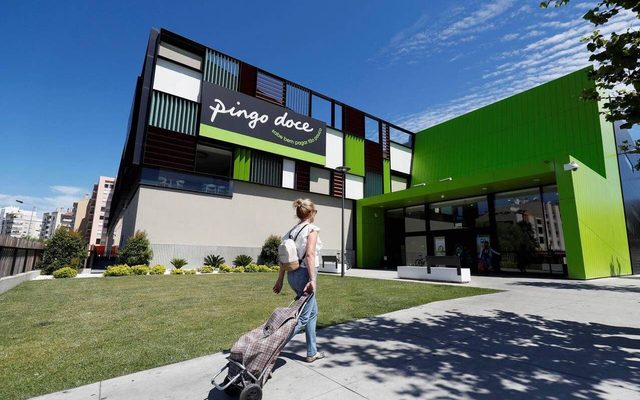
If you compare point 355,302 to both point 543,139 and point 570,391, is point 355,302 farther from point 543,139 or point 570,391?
point 543,139

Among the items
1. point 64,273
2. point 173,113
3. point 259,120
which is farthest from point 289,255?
point 259,120

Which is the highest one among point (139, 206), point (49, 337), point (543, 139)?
point (543, 139)

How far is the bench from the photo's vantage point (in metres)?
12.1

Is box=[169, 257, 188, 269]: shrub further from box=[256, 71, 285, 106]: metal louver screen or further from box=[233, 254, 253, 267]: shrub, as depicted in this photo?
box=[256, 71, 285, 106]: metal louver screen

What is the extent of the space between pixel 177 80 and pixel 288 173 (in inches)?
344

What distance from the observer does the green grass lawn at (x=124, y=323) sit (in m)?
3.49

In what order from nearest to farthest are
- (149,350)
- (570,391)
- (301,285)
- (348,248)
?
(570,391)
(301,285)
(149,350)
(348,248)

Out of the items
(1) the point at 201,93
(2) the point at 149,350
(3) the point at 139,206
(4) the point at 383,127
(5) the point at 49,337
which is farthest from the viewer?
(4) the point at 383,127

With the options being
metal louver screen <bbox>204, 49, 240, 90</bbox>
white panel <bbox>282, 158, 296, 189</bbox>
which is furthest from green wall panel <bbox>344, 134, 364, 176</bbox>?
metal louver screen <bbox>204, 49, 240, 90</bbox>

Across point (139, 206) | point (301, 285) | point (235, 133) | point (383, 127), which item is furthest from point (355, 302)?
point (383, 127)

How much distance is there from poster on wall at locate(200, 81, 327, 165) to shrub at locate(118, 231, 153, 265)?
668 centimetres

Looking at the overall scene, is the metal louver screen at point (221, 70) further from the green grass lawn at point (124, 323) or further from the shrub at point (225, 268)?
the green grass lawn at point (124, 323)

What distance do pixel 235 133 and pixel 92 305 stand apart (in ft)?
46.0

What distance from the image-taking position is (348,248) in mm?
24266
